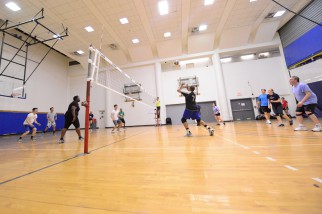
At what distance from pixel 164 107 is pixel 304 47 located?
36.1 ft

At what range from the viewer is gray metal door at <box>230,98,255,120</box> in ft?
42.1

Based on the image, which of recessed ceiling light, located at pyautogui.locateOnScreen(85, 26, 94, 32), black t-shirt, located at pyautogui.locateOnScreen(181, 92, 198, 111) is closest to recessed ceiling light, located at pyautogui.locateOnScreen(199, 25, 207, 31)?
recessed ceiling light, located at pyautogui.locateOnScreen(85, 26, 94, 32)

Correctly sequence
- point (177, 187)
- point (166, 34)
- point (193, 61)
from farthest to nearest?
point (193, 61), point (166, 34), point (177, 187)

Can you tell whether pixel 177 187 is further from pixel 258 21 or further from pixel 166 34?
pixel 258 21

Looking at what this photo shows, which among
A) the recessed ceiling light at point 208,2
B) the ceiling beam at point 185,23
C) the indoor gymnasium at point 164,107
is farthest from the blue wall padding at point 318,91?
the ceiling beam at point 185,23

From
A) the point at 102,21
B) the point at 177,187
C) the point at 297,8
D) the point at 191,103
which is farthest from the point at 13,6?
the point at 297,8

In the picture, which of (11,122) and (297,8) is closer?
(297,8)

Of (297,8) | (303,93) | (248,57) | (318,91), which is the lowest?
(303,93)

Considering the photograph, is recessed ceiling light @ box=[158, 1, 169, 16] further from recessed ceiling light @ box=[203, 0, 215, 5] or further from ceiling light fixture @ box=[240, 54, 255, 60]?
ceiling light fixture @ box=[240, 54, 255, 60]

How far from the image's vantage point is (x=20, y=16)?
817 centimetres

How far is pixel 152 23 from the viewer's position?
990 centimetres

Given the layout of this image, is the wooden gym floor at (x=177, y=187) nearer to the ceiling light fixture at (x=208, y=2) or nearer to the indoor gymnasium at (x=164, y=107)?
the indoor gymnasium at (x=164, y=107)

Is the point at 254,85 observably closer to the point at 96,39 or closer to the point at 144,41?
the point at 144,41

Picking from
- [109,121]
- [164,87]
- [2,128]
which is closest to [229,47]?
[164,87]
